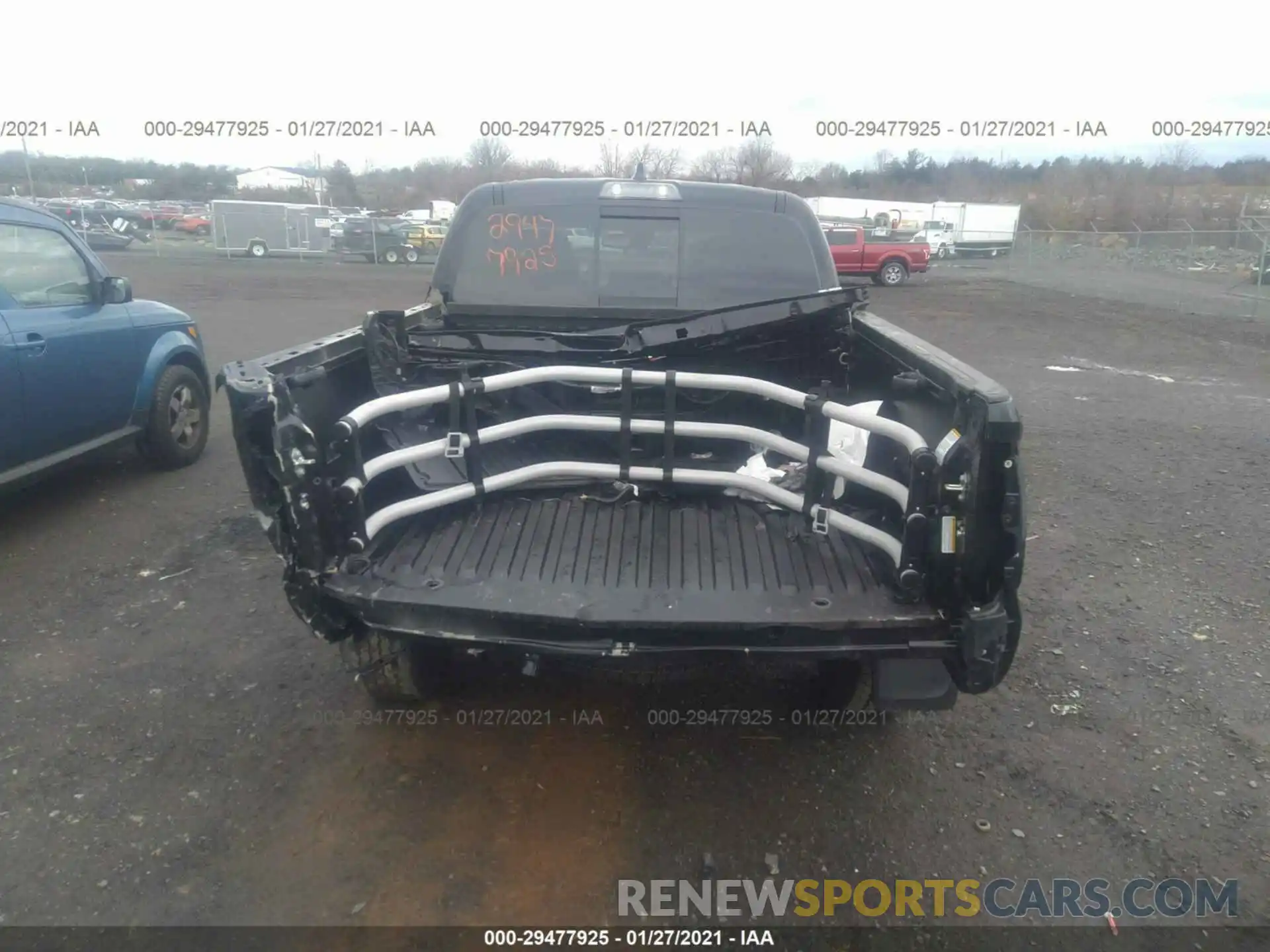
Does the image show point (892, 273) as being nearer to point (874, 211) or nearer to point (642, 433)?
point (874, 211)

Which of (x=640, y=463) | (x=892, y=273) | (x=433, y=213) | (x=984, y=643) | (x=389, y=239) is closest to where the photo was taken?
(x=984, y=643)

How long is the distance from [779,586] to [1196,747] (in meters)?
2.00

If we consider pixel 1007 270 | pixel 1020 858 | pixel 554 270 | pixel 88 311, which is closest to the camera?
pixel 1020 858

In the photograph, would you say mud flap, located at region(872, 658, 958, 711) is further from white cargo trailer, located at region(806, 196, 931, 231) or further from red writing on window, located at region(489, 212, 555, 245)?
white cargo trailer, located at region(806, 196, 931, 231)

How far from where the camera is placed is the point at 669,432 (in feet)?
10.9

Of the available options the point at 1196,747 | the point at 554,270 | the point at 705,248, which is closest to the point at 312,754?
the point at 554,270

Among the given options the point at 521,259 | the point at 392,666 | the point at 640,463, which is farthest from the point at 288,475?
the point at 521,259

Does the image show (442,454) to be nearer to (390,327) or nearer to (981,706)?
(390,327)

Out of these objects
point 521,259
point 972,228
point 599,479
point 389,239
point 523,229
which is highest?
point 972,228

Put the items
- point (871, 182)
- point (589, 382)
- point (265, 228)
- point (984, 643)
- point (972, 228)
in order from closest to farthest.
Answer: point (984, 643) < point (589, 382) < point (265, 228) < point (972, 228) < point (871, 182)

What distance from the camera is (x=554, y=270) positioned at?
4398 mm

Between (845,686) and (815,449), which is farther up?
(815,449)

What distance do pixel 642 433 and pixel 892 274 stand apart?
25.0m

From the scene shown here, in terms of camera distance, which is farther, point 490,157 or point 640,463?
point 490,157
